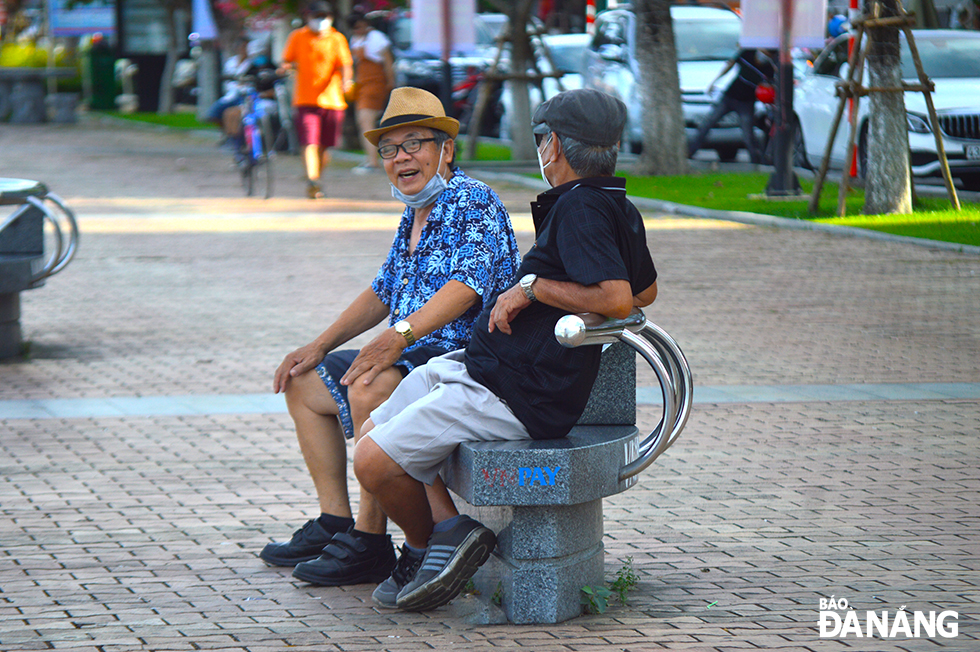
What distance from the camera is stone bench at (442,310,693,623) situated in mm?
3691

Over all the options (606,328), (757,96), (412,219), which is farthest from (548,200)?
(757,96)

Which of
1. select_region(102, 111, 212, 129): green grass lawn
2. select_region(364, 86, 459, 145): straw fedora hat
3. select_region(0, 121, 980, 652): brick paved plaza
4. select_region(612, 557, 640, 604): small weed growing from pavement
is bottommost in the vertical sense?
Answer: select_region(0, 121, 980, 652): brick paved plaza

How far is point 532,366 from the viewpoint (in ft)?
12.6

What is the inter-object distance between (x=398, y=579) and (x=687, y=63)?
53.0 feet

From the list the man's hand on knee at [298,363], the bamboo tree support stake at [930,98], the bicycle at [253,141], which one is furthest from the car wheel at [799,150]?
the man's hand on knee at [298,363]

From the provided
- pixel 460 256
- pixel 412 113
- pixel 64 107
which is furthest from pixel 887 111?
pixel 64 107

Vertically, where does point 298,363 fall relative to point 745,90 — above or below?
below

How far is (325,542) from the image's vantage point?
4.49m

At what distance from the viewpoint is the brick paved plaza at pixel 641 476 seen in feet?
12.9

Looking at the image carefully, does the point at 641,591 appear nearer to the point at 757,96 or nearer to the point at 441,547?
the point at 441,547

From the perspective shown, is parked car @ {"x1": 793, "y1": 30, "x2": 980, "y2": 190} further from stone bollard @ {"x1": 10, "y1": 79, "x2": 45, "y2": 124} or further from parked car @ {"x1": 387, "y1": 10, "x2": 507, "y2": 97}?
stone bollard @ {"x1": 10, "y1": 79, "x2": 45, "y2": 124}

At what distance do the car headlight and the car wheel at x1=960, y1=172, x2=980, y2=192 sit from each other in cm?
74

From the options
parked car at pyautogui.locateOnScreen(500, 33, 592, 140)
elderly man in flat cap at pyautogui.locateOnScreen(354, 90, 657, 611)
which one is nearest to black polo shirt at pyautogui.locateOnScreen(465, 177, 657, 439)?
elderly man in flat cap at pyautogui.locateOnScreen(354, 90, 657, 611)

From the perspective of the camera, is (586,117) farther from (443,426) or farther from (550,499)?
(550,499)
